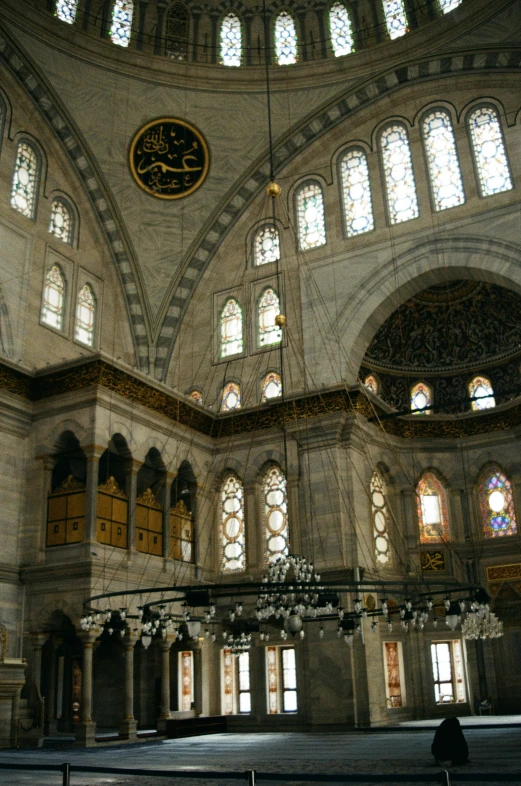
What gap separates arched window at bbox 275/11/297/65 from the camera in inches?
733

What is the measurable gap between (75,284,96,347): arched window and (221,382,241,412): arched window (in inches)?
122

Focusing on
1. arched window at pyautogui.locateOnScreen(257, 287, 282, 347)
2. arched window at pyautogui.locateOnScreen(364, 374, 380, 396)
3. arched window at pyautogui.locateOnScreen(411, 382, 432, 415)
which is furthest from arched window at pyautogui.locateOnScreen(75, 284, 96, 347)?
arched window at pyautogui.locateOnScreen(411, 382, 432, 415)

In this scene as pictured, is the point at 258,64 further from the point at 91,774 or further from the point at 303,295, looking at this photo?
the point at 91,774

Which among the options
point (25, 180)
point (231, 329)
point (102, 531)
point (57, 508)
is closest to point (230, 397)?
point (231, 329)

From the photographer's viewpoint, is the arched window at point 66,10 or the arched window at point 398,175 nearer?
the arched window at point 398,175

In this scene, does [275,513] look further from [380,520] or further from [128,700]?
[128,700]

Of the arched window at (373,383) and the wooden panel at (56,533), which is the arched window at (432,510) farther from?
the wooden panel at (56,533)

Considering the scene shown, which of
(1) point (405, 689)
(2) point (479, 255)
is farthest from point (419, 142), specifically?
(1) point (405, 689)

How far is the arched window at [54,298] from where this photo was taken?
1658cm

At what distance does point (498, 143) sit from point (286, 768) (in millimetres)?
12649

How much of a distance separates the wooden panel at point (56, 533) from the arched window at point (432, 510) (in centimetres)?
810

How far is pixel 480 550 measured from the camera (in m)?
18.0

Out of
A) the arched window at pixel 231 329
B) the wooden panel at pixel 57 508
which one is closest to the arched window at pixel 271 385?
the arched window at pixel 231 329

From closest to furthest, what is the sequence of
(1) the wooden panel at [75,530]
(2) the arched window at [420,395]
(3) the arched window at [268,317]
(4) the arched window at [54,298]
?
(1) the wooden panel at [75,530], (4) the arched window at [54,298], (3) the arched window at [268,317], (2) the arched window at [420,395]
